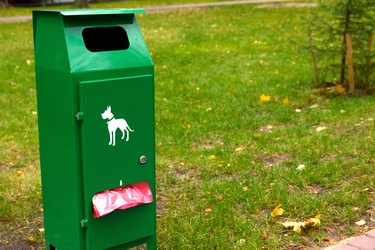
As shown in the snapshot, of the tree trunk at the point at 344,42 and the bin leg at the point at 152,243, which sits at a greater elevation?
the tree trunk at the point at 344,42

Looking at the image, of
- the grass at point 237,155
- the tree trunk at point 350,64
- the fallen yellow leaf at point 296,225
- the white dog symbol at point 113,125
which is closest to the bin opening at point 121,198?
the white dog symbol at point 113,125

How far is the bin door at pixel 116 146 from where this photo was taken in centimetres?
293

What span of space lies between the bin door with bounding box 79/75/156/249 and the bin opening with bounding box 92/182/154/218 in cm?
3

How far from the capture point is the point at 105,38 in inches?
137

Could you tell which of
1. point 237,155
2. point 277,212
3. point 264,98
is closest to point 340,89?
point 264,98

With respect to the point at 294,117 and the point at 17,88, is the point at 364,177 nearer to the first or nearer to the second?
the point at 294,117

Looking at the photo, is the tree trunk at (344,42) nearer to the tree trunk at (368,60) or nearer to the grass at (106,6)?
the tree trunk at (368,60)

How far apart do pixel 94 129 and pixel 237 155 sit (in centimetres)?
246

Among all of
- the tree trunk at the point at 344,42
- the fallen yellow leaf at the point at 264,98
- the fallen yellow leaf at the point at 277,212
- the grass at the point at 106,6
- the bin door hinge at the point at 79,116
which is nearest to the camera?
the bin door hinge at the point at 79,116

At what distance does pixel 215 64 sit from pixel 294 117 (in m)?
3.30

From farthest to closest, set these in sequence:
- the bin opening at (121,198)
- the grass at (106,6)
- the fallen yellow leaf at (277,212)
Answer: the grass at (106,6) < the fallen yellow leaf at (277,212) < the bin opening at (121,198)

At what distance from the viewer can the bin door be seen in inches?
115

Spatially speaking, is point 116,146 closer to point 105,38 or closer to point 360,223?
point 105,38

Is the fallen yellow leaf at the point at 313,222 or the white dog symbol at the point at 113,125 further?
the fallen yellow leaf at the point at 313,222
